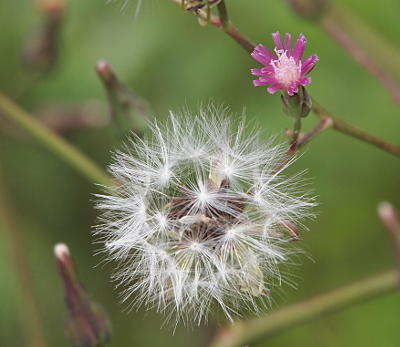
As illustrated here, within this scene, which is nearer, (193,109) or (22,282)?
(22,282)

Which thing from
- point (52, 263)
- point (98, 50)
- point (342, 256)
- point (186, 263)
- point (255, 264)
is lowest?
point (342, 256)

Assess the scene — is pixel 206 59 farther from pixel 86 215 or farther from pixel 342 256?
pixel 342 256

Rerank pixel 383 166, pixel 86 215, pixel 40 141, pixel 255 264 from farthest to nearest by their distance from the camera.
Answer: pixel 86 215 → pixel 383 166 → pixel 40 141 → pixel 255 264

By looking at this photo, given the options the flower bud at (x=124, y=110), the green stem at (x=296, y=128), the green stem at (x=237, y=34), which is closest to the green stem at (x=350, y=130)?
the green stem at (x=296, y=128)

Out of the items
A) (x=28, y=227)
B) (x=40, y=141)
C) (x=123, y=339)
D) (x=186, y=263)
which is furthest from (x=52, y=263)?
(x=186, y=263)

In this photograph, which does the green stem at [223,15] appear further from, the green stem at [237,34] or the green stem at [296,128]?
the green stem at [296,128]

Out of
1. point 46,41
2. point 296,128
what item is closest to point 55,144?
point 46,41

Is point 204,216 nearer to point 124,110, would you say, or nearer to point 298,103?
point 298,103
